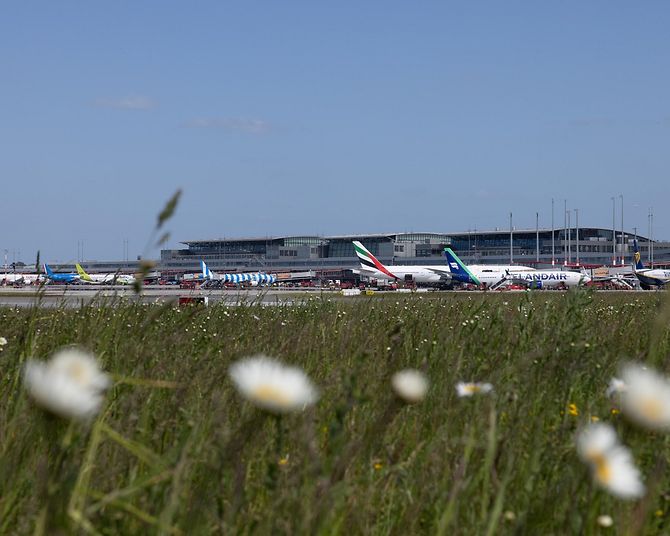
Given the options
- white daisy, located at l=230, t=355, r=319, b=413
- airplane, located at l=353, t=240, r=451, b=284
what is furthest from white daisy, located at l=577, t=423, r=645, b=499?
airplane, located at l=353, t=240, r=451, b=284

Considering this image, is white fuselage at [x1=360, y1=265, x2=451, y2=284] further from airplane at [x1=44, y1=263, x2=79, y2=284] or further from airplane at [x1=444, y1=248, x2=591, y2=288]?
airplane at [x1=44, y1=263, x2=79, y2=284]

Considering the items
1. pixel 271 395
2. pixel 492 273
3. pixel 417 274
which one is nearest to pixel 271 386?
pixel 271 395

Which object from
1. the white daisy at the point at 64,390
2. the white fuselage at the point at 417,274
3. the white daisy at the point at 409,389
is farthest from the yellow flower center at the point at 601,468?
the white fuselage at the point at 417,274

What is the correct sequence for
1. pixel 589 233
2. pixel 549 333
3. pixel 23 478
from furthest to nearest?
pixel 589 233, pixel 549 333, pixel 23 478

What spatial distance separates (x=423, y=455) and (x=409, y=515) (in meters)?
0.71

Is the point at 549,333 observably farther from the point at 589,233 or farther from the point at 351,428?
the point at 589,233

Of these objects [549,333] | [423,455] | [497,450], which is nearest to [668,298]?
[497,450]

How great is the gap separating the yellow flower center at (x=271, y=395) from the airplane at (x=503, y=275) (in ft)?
195

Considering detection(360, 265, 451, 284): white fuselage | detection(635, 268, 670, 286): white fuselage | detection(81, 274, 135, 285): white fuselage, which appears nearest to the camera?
detection(81, 274, 135, 285): white fuselage

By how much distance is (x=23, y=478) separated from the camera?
2023 millimetres

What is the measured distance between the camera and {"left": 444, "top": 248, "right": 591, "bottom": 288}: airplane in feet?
200

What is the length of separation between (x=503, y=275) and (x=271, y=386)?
65661mm

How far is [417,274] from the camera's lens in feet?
236

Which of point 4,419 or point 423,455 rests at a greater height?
point 4,419
